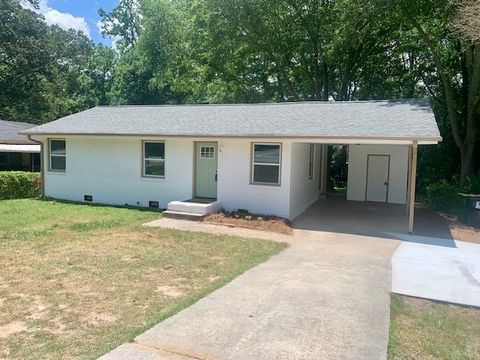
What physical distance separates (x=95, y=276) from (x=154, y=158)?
7.94m

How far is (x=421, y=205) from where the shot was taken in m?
16.3

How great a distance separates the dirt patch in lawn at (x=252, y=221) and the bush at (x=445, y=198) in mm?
6475

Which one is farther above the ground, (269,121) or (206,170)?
(269,121)

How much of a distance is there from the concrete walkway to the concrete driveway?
0.36 m

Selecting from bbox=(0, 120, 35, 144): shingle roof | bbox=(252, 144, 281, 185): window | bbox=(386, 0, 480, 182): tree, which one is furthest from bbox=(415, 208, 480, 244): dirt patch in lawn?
bbox=(0, 120, 35, 144): shingle roof

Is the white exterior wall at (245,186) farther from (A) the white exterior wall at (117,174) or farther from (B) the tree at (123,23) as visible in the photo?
(B) the tree at (123,23)

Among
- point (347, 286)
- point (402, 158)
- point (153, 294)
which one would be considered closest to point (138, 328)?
point (153, 294)

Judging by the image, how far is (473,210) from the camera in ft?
39.9

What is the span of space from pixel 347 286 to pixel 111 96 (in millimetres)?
32364

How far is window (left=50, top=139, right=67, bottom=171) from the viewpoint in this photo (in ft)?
50.9

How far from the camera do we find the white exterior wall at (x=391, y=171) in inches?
638

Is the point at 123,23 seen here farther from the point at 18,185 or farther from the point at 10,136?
the point at 18,185

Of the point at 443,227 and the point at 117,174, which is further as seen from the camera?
the point at 117,174

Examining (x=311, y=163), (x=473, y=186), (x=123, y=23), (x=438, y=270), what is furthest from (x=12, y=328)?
(x=123, y=23)
